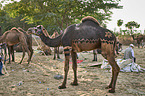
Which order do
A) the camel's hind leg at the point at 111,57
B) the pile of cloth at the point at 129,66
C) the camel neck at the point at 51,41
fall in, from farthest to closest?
the pile of cloth at the point at 129,66 → the camel neck at the point at 51,41 → the camel's hind leg at the point at 111,57

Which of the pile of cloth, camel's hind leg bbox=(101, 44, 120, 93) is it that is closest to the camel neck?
camel's hind leg bbox=(101, 44, 120, 93)

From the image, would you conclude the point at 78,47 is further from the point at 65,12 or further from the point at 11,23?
the point at 11,23

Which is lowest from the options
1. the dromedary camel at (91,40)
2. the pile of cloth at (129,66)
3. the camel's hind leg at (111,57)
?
the pile of cloth at (129,66)

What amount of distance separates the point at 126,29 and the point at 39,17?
29932 mm

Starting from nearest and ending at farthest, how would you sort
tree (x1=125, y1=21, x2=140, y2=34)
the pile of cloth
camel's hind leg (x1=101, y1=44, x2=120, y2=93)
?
camel's hind leg (x1=101, y1=44, x2=120, y2=93) → the pile of cloth → tree (x1=125, y1=21, x2=140, y2=34)

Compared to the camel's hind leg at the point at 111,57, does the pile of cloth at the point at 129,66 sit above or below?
below

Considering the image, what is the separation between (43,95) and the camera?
402cm

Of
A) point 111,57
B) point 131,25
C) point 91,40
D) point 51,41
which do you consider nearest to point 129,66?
point 111,57

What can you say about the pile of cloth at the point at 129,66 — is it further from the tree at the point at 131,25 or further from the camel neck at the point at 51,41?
the tree at the point at 131,25

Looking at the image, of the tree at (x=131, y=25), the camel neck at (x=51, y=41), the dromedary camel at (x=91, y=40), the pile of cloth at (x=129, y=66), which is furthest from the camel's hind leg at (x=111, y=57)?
the tree at (x=131, y=25)

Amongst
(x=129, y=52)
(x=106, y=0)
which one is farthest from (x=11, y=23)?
(x=129, y=52)

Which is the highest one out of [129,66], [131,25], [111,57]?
[131,25]

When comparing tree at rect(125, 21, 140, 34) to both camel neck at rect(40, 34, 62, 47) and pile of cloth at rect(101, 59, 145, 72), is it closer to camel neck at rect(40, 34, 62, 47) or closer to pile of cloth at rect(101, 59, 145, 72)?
pile of cloth at rect(101, 59, 145, 72)

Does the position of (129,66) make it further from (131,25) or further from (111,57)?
(131,25)
